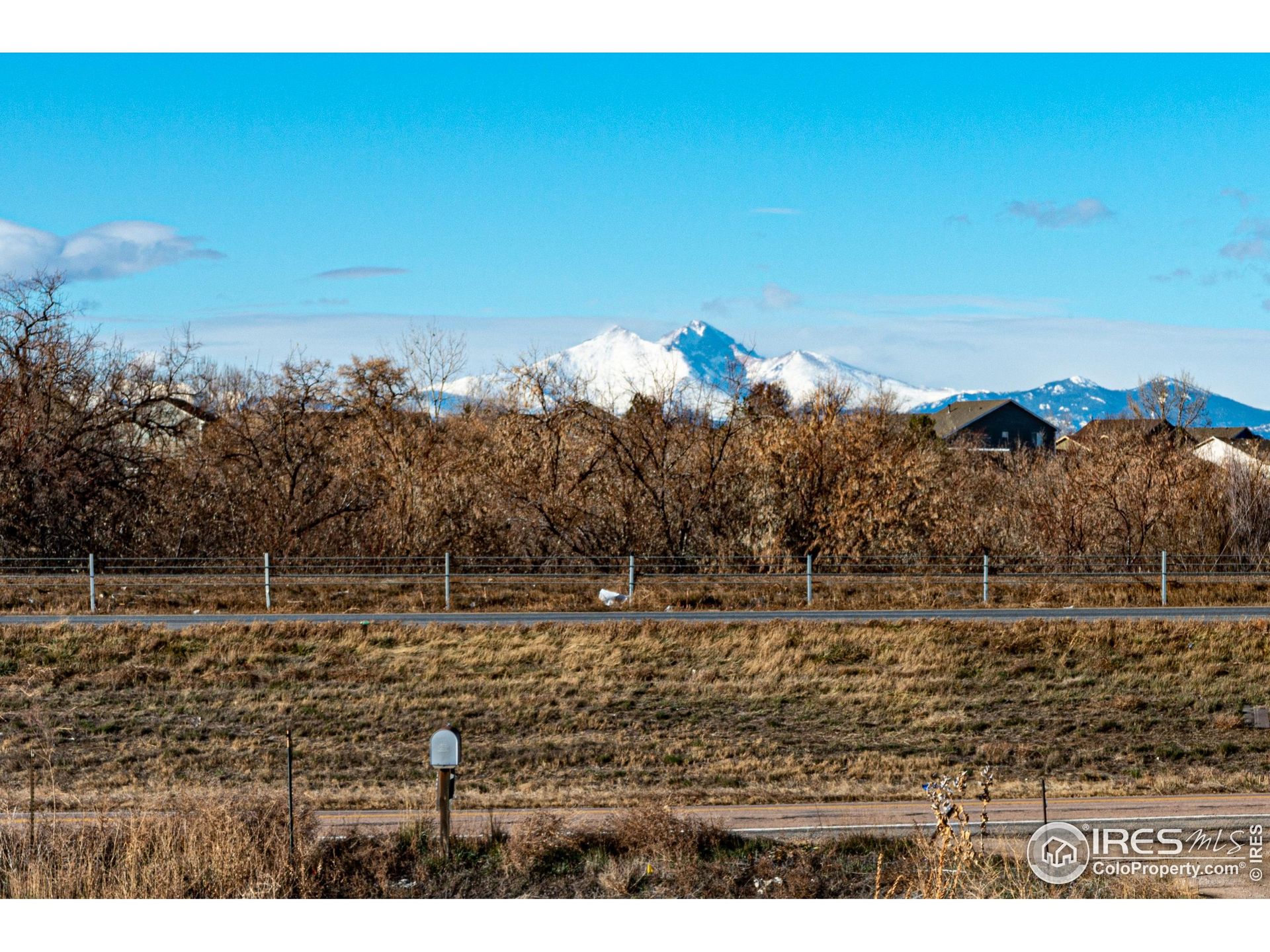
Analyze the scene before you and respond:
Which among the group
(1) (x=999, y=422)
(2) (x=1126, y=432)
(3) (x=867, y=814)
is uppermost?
(1) (x=999, y=422)

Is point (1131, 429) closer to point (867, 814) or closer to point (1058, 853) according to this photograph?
point (867, 814)

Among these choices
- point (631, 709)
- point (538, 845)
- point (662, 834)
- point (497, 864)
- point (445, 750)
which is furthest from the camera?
point (631, 709)

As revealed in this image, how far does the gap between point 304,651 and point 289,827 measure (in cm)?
1152

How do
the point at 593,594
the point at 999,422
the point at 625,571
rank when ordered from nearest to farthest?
1. the point at 593,594
2. the point at 625,571
3. the point at 999,422

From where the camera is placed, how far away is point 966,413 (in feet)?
344

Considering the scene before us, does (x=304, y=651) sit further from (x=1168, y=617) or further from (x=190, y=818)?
(x=1168, y=617)

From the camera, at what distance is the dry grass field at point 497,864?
736 cm

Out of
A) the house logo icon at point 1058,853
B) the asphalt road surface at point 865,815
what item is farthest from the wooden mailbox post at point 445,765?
the house logo icon at point 1058,853

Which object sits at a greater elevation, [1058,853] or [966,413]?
[966,413]

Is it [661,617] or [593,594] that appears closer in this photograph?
[661,617]

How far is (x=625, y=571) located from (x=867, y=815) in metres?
15.9

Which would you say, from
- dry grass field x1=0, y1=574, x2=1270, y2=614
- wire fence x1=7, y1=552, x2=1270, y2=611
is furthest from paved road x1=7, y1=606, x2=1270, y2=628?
wire fence x1=7, y1=552, x2=1270, y2=611

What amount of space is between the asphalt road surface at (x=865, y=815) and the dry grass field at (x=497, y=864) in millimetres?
667

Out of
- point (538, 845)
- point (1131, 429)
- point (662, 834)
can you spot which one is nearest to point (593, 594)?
point (662, 834)
